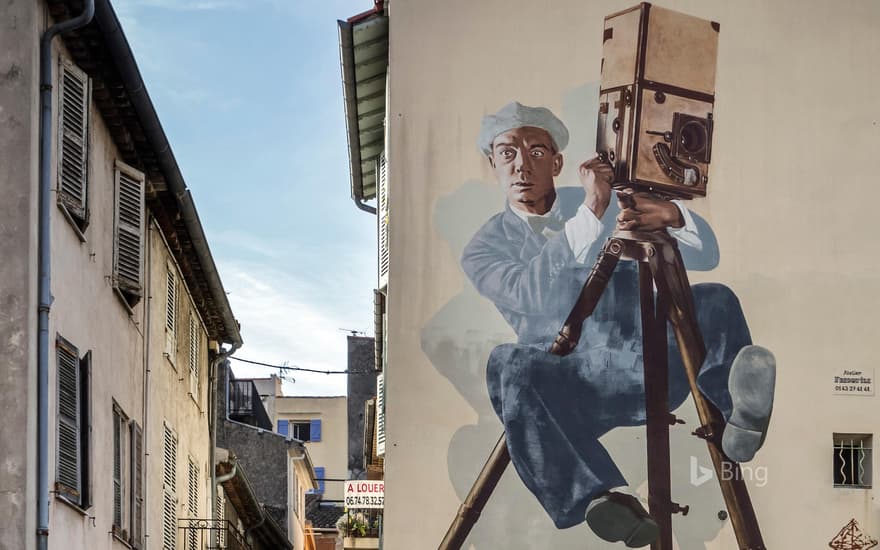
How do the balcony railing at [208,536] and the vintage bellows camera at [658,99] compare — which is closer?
the vintage bellows camera at [658,99]

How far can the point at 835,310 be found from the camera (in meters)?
23.8

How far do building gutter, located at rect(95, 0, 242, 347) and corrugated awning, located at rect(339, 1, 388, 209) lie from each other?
10.8ft

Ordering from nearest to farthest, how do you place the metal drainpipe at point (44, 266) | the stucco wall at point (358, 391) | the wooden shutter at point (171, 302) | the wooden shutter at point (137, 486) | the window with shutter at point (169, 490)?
the metal drainpipe at point (44, 266) → the wooden shutter at point (137, 486) → the window with shutter at point (169, 490) → the wooden shutter at point (171, 302) → the stucco wall at point (358, 391)

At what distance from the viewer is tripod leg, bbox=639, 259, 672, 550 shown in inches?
906

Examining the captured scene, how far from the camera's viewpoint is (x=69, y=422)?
53.6 ft

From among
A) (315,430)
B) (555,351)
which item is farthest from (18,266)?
(315,430)

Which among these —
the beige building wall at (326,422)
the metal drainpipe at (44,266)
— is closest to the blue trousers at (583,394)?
the metal drainpipe at (44,266)

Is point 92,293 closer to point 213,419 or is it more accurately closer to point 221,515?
point 213,419

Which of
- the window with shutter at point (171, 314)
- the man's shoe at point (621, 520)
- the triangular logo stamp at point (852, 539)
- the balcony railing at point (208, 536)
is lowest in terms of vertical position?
the balcony railing at point (208, 536)

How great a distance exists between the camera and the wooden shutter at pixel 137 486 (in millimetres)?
20891

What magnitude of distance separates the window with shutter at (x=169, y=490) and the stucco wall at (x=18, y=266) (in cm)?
970

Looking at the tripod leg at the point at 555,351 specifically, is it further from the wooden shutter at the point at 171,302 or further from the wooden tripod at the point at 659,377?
the wooden shutter at the point at 171,302

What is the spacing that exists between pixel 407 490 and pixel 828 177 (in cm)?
793

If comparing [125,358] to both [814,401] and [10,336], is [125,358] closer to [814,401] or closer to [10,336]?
[10,336]
